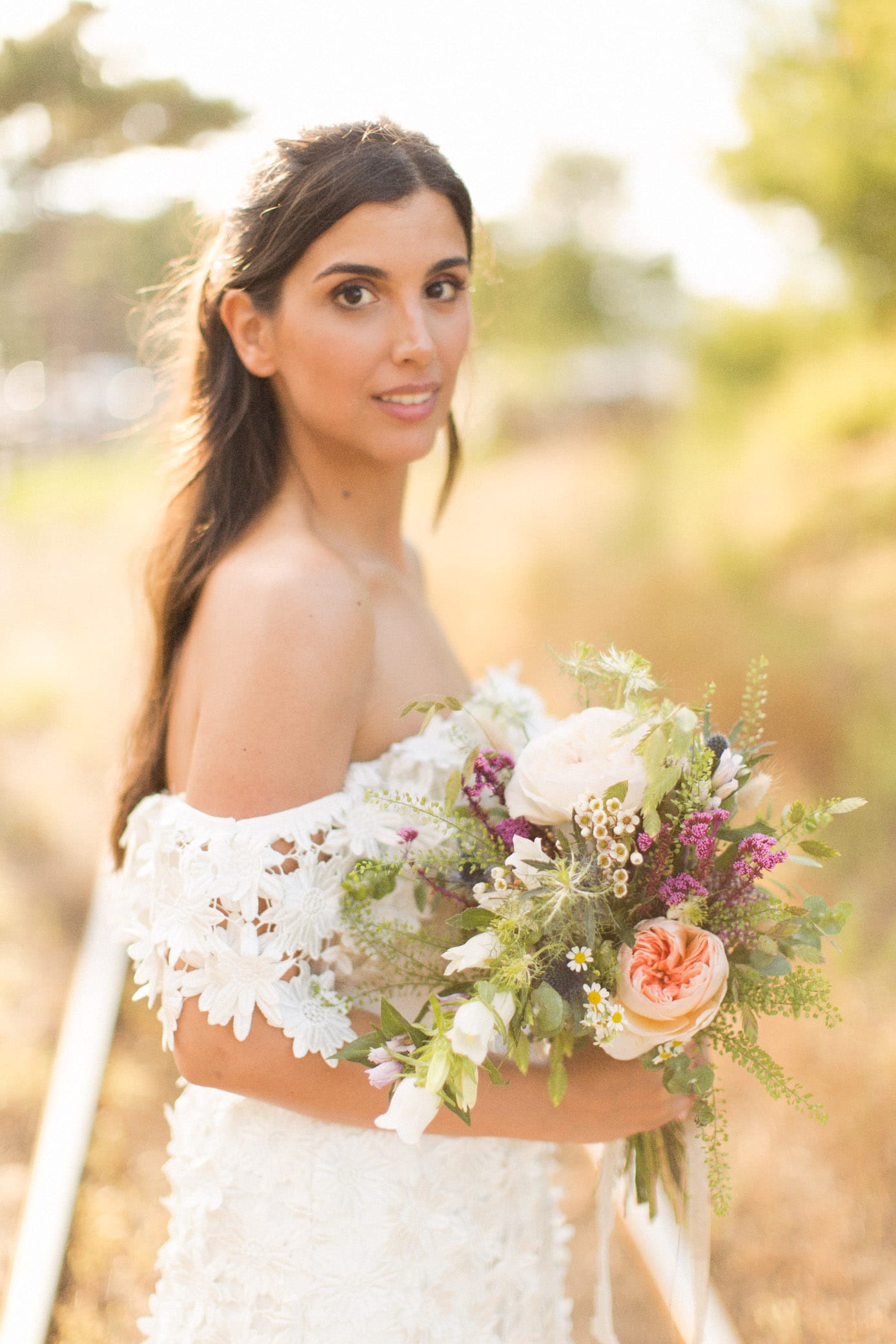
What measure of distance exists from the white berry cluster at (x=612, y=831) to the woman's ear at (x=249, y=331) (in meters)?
0.97

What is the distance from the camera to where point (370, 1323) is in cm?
170

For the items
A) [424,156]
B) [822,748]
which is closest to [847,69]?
[822,748]

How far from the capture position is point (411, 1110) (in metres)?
1.25

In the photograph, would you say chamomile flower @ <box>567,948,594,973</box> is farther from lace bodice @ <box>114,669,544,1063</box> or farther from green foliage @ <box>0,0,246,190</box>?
green foliage @ <box>0,0,246,190</box>

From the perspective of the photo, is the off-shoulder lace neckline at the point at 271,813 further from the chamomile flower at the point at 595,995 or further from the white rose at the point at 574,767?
the chamomile flower at the point at 595,995

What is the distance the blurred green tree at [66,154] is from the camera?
9070mm

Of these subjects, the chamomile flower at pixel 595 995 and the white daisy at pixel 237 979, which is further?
the white daisy at pixel 237 979

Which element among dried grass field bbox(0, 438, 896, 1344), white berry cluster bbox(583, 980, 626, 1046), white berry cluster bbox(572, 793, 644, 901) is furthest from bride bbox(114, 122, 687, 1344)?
dried grass field bbox(0, 438, 896, 1344)

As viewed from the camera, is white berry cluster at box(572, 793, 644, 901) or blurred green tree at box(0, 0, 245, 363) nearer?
white berry cluster at box(572, 793, 644, 901)

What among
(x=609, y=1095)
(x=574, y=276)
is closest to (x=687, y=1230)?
(x=609, y=1095)

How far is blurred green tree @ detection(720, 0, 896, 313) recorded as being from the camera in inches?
246

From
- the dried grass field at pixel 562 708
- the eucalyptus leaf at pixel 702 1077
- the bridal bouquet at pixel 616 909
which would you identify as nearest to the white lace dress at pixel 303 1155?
the bridal bouquet at pixel 616 909

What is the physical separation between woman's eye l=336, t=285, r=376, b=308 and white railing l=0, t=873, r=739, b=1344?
110cm

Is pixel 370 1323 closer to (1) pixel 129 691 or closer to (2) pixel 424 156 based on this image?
(1) pixel 129 691
